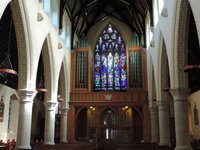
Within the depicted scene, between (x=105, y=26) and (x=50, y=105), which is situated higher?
(x=105, y=26)

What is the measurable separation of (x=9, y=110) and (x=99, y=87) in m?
8.61

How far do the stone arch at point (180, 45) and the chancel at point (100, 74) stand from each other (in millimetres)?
49

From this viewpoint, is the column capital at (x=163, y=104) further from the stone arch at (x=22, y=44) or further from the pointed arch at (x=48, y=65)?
the stone arch at (x=22, y=44)

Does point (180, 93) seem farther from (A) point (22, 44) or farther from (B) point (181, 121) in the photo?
(A) point (22, 44)

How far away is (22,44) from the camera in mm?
14938

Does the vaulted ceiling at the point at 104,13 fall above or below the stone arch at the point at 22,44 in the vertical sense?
above

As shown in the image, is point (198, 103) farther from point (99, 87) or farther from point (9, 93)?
point (9, 93)

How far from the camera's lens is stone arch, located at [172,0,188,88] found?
1264 centimetres

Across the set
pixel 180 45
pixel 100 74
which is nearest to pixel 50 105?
pixel 100 74

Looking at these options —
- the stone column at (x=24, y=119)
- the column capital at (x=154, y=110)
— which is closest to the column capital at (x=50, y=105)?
the stone column at (x=24, y=119)

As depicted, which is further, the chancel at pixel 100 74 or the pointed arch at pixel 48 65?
the pointed arch at pixel 48 65

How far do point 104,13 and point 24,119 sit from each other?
19166 millimetres

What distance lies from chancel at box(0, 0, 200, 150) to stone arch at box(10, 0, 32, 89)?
0.17 feet

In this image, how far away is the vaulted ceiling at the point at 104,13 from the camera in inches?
1038
